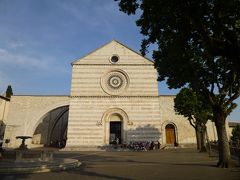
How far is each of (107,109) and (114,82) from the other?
12.4ft

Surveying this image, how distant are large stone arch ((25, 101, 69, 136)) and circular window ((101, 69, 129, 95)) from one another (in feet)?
22.2

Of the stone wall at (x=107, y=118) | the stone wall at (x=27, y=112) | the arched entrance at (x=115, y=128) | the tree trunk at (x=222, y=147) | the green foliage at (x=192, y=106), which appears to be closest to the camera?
the tree trunk at (x=222, y=147)

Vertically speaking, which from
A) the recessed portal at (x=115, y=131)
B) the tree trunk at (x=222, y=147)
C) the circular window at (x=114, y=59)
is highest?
the circular window at (x=114, y=59)

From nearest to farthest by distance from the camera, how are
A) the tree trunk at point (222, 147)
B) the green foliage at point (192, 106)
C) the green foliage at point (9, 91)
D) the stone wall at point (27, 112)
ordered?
1. the tree trunk at point (222, 147)
2. the green foliage at point (192, 106)
3. the stone wall at point (27, 112)
4. the green foliage at point (9, 91)

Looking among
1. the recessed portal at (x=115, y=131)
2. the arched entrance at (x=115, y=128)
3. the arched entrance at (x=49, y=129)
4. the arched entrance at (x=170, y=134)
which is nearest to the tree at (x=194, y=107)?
the arched entrance at (x=170, y=134)

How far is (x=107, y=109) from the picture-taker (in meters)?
27.9

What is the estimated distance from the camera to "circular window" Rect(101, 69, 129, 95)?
28.8 m

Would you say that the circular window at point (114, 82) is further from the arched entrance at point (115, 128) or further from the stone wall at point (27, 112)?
the stone wall at point (27, 112)

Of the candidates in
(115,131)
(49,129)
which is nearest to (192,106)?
(115,131)

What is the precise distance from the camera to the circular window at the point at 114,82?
2884cm

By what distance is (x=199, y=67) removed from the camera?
12.5 meters

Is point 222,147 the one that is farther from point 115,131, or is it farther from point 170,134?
point 170,134

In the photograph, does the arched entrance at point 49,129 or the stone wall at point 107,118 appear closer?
the stone wall at point 107,118

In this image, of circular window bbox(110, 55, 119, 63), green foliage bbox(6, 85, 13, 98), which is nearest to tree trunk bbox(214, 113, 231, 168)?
circular window bbox(110, 55, 119, 63)
